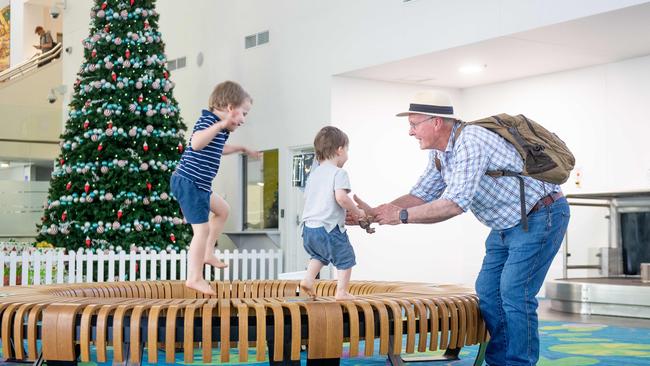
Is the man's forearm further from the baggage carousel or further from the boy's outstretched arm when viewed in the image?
the baggage carousel

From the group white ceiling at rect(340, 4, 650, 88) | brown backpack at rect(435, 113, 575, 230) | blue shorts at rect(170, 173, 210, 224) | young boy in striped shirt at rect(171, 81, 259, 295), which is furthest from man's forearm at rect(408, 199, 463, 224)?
white ceiling at rect(340, 4, 650, 88)

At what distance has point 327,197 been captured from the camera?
18.7ft

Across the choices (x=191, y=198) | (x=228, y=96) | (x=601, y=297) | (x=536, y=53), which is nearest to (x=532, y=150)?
(x=228, y=96)

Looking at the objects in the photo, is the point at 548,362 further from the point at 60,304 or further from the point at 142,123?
the point at 142,123

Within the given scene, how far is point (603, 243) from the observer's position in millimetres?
12969

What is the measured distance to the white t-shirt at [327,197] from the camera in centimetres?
566

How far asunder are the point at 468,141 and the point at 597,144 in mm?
8972

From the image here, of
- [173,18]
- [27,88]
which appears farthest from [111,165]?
[27,88]

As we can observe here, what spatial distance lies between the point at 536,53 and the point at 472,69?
1.36 m

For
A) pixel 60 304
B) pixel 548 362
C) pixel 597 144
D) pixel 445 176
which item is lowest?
pixel 548 362

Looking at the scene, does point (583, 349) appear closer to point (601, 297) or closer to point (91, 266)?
point (601, 297)

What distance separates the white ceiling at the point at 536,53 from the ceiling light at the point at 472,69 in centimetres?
10

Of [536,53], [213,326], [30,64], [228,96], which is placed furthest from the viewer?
[30,64]

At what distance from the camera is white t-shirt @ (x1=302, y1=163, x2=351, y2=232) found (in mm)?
5656
